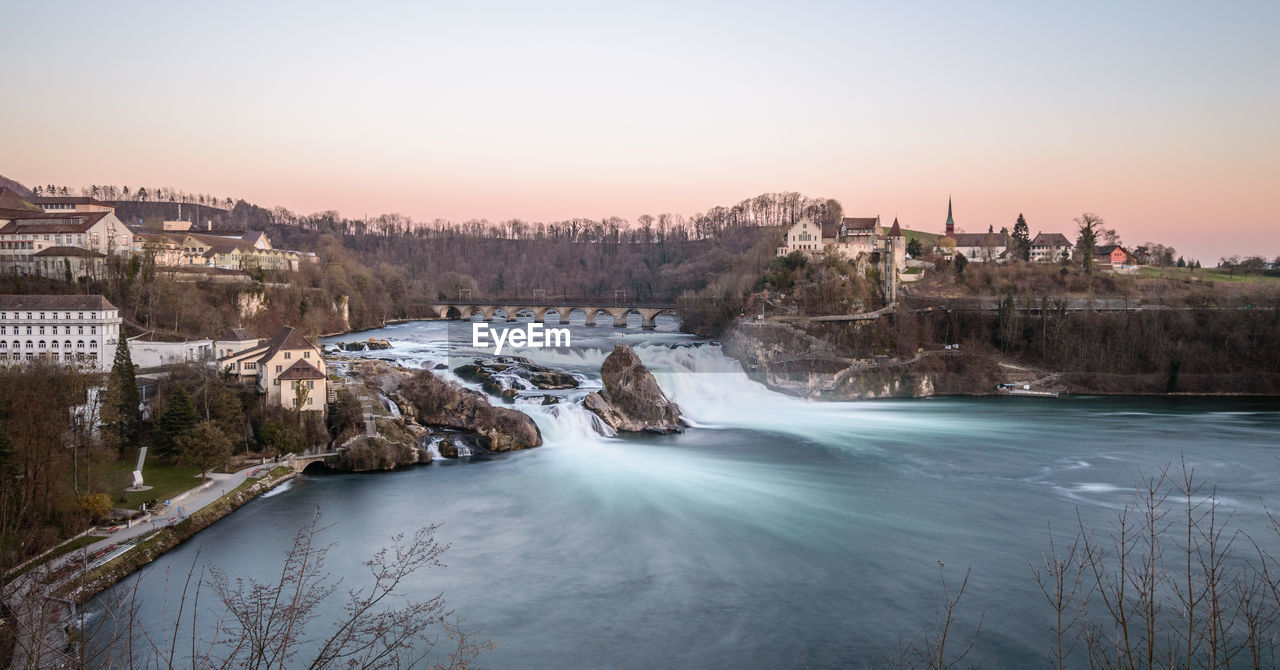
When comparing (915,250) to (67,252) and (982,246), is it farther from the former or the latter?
(67,252)

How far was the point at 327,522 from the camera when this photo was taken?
19438 mm

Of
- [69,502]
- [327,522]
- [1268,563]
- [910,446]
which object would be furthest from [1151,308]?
[69,502]

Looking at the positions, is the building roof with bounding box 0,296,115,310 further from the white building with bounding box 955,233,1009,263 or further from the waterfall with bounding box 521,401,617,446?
the white building with bounding box 955,233,1009,263

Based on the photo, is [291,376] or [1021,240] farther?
[1021,240]

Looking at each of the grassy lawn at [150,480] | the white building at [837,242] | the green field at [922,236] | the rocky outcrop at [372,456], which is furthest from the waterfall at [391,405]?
the green field at [922,236]

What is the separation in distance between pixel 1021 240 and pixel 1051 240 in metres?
3.31

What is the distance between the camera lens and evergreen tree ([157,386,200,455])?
22.6 m

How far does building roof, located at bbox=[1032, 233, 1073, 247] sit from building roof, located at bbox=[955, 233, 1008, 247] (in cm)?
230

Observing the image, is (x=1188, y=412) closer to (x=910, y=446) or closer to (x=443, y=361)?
(x=910, y=446)

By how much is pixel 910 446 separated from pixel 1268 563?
12.0 m

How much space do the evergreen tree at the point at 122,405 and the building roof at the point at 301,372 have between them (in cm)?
422

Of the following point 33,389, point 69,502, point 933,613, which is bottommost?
point 933,613

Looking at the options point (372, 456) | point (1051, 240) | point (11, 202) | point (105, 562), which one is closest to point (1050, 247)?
point (1051, 240)

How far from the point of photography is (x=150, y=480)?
2091 centimetres
